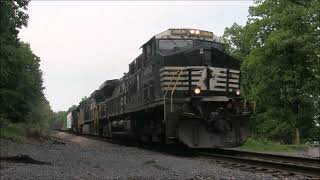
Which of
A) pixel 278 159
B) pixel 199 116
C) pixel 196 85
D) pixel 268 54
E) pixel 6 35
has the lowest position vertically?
pixel 278 159

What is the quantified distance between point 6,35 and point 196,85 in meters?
5.93

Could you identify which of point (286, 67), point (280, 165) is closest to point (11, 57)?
point (280, 165)

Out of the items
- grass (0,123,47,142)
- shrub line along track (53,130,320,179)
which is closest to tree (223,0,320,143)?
grass (0,123,47,142)

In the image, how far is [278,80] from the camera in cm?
3375

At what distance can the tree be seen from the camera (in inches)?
1236

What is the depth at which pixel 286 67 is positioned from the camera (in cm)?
3350

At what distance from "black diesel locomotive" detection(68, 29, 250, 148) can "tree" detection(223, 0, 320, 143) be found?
47.9ft

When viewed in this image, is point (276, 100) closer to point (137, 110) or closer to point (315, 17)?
point (315, 17)

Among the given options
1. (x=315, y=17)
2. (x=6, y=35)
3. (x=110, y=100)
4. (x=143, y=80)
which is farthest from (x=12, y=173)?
(x=315, y=17)

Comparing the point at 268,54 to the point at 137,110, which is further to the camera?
the point at 268,54

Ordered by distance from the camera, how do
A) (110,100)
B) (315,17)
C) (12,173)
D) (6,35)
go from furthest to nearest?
(315,17), (110,100), (6,35), (12,173)

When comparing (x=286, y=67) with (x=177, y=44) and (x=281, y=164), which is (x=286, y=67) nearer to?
(x=177, y=44)

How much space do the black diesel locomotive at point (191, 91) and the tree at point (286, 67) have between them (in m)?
14.6

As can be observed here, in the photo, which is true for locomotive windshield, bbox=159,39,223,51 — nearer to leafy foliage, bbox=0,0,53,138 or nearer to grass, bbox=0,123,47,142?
leafy foliage, bbox=0,0,53,138
